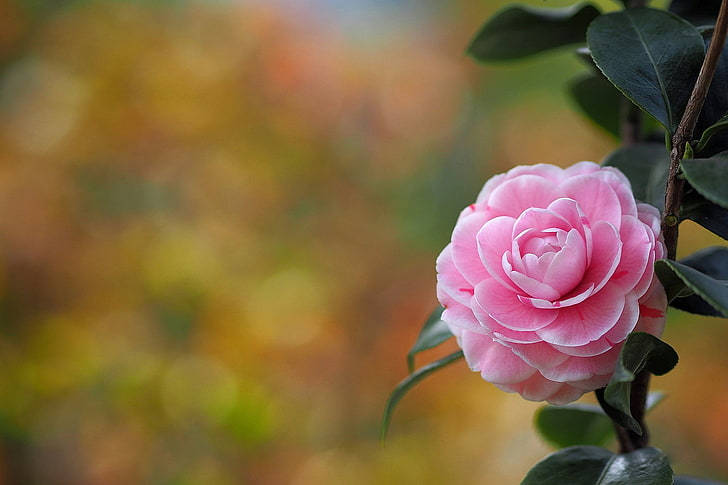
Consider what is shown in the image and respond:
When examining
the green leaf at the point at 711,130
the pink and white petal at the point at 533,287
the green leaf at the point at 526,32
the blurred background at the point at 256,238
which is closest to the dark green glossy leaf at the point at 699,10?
the green leaf at the point at 526,32

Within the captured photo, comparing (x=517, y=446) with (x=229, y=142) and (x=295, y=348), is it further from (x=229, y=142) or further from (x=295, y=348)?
(x=229, y=142)

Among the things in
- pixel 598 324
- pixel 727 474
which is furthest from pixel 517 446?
pixel 598 324

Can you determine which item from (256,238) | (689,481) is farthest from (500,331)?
(256,238)

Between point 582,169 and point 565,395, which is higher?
point 582,169

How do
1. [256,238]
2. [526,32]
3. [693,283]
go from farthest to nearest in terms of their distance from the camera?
1. [256,238]
2. [526,32]
3. [693,283]

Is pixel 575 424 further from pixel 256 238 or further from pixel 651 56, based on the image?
pixel 256 238

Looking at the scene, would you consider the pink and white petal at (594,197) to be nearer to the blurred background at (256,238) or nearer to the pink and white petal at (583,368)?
the pink and white petal at (583,368)

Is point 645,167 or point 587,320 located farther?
point 645,167
